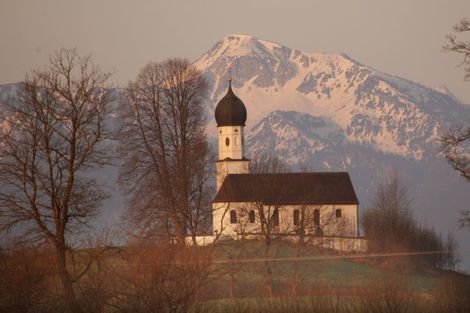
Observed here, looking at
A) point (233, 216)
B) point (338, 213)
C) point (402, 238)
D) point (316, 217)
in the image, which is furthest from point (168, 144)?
point (338, 213)

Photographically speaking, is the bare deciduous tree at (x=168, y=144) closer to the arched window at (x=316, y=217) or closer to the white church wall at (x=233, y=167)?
the arched window at (x=316, y=217)

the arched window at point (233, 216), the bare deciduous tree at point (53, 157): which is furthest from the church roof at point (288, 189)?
the bare deciduous tree at point (53, 157)

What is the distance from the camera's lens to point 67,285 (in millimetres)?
39812

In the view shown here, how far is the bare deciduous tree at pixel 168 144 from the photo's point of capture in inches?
3017

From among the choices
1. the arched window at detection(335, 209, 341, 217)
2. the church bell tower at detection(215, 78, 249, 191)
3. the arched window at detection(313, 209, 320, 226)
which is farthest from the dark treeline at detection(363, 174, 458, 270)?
the church bell tower at detection(215, 78, 249, 191)

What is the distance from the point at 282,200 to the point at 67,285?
191 ft

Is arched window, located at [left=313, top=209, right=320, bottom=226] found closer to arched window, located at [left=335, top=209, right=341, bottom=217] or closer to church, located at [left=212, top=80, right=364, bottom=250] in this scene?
church, located at [left=212, top=80, right=364, bottom=250]

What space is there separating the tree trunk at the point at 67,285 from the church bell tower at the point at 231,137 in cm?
6797

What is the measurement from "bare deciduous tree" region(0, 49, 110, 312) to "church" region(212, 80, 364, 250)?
150 feet

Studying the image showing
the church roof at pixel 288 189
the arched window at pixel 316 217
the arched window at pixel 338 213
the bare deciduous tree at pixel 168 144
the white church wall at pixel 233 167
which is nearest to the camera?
the bare deciduous tree at pixel 168 144

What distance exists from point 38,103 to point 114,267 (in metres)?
5.26

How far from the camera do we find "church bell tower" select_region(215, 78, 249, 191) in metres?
110

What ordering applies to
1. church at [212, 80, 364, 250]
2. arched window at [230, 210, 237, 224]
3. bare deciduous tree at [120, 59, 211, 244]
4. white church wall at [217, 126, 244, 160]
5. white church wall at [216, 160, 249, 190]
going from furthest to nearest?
white church wall at [217, 126, 244, 160] → white church wall at [216, 160, 249, 190] → arched window at [230, 210, 237, 224] → church at [212, 80, 364, 250] → bare deciduous tree at [120, 59, 211, 244]

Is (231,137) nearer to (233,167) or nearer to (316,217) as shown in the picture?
(233,167)
